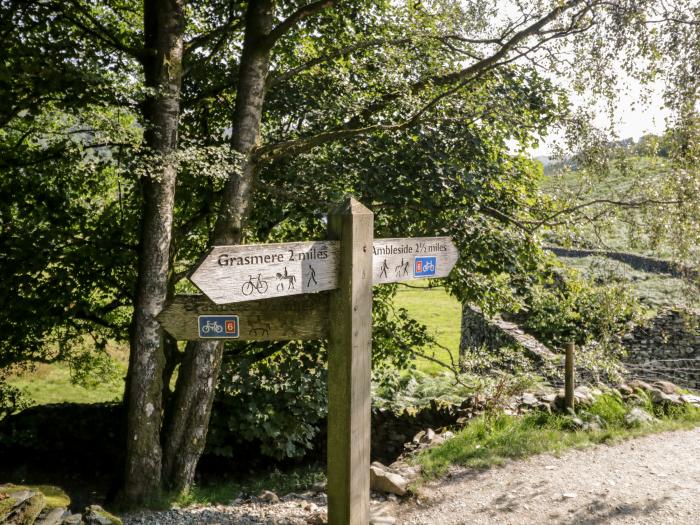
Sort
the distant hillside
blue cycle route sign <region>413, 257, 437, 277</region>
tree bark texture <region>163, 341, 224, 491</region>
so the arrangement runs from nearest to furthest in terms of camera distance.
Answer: blue cycle route sign <region>413, 257, 437, 277</region>, tree bark texture <region>163, 341, 224, 491</region>, the distant hillside

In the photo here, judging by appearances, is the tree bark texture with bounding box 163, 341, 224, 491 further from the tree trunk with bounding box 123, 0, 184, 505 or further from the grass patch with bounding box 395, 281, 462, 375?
the grass patch with bounding box 395, 281, 462, 375

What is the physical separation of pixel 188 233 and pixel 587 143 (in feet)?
18.2

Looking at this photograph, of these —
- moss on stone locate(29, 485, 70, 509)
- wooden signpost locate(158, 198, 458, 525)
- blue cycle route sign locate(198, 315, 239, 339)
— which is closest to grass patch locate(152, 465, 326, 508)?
moss on stone locate(29, 485, 70, 509)

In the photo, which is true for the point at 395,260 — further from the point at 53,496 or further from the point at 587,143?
the point at 587,143

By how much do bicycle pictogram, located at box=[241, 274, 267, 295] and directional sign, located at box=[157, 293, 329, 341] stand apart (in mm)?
335

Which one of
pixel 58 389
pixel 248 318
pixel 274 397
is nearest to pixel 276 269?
pixel 248 318

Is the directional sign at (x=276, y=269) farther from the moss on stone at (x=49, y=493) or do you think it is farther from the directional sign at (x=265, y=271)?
the moss on stone at (x=49, y=493)

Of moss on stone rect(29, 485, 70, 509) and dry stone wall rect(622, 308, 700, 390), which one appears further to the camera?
dry stone wall rect(622, 308, 700, 390)

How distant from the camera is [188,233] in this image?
7809 millimetres

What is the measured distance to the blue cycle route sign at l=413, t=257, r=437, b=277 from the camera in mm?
4051

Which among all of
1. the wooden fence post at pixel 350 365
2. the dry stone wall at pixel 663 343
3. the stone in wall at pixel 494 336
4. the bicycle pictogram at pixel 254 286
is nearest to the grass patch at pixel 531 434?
the wooden fence post at pixel 350 365

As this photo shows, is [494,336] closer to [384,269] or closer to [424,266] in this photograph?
[424,266]

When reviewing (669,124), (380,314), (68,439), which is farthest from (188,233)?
(669,124)

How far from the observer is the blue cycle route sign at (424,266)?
4051 millimetres
